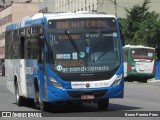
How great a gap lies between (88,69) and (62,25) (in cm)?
158

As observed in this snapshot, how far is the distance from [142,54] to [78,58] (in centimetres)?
3273

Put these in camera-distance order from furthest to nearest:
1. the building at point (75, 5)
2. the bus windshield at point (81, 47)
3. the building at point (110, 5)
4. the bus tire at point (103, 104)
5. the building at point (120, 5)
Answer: the building at point (75, 5) < the building at point (120, 5) < the building at point (110, 5) < the bus tire at point (103, 104) < the bus windshield at point (81, 47)

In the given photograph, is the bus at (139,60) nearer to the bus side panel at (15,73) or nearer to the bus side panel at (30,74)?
the bus side panel at (15,73)

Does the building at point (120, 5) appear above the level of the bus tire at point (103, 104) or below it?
above

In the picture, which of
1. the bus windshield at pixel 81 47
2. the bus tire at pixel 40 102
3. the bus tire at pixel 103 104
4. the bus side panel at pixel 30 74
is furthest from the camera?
the bus side panel at pixel 30 74

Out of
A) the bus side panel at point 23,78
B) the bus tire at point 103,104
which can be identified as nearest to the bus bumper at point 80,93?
the bus tire at point 103,104

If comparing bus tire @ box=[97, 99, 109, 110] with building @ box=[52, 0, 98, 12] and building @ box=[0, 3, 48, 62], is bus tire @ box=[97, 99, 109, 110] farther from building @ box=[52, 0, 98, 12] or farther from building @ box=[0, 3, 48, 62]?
building @ box=[0, 3, 48, 62]

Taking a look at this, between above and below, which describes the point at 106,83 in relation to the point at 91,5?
below

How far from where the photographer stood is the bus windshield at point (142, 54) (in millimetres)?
50312

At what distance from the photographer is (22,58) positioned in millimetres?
21766

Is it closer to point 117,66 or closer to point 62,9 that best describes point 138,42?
point 62,9

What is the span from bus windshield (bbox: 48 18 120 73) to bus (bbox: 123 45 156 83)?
104ft

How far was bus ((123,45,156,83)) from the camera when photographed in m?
50.3

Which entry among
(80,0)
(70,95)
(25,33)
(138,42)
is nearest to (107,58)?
(70,95)
